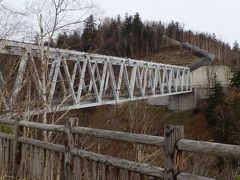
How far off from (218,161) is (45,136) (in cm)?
1108

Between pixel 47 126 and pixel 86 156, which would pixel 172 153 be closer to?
pixel 86 156

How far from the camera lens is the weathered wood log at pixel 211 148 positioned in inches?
135

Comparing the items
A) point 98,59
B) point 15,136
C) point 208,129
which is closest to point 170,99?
point 208,129

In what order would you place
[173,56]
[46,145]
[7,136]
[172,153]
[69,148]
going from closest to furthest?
[172,153] < [69,148] < [46,145] < [7,136] < [173,56]

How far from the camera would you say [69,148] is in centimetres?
550

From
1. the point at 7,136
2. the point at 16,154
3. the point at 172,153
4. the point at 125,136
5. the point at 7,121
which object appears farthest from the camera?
the point at 7,121

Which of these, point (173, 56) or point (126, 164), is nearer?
point (126, 164)

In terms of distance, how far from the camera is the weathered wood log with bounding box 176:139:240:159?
3436 mm

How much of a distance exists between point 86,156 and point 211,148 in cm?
199

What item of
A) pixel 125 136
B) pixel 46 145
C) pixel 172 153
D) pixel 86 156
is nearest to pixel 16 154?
pixel 46 145

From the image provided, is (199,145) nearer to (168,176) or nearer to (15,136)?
(168,176)

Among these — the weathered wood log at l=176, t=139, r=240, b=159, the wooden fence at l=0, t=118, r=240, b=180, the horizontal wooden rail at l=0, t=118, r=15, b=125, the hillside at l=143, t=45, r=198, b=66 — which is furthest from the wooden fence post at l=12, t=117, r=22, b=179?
the hillside at l=143, t=45, r=198, b=66

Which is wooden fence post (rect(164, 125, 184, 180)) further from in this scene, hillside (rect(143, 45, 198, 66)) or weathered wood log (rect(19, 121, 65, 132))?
hillside (rect(143, 45, 198, 66))

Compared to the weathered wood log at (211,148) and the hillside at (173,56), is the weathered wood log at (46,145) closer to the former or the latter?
the weathered wood log at (211,148)
